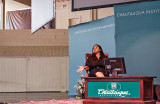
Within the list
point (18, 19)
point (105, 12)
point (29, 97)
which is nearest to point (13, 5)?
point (18, 19)

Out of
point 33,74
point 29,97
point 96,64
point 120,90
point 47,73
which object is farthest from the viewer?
point 47,73

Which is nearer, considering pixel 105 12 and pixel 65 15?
pixel 105 12

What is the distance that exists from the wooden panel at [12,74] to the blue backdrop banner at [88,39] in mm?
5259

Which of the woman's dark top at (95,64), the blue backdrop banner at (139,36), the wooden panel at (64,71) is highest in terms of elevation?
the blue backdrop banner at (139,36)

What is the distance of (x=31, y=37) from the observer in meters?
13.1

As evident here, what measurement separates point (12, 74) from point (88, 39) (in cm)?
634

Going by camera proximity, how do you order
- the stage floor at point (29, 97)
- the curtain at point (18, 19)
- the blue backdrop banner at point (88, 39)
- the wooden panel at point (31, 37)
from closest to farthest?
the blue backdrop banner at point (88, 39)
the stage floor at point (29, 97)
the wooden panel at point (31, 37)
the curtain at point (18, 19)

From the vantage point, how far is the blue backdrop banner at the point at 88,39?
7535 mm

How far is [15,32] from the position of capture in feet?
43.3

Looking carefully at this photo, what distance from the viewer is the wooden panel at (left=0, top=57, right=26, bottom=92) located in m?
13.5

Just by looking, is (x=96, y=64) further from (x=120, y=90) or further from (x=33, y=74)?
(x=33, y=74)

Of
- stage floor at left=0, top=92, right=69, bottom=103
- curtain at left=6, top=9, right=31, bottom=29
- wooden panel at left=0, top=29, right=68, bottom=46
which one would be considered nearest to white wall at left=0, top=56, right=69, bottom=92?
wooden panel at left=0, top=29, right=68, bottom=46

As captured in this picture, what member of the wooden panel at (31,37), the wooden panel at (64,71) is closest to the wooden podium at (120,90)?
the wooden panel at (31,37)

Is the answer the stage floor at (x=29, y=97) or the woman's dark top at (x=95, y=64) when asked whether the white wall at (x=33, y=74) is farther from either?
the woman's dark top at (x=95, y=64)
